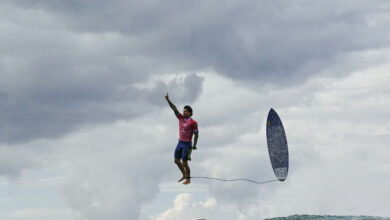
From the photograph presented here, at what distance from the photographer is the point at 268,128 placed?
25609mm

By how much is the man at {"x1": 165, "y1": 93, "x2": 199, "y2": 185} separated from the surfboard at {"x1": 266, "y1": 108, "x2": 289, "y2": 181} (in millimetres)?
4965

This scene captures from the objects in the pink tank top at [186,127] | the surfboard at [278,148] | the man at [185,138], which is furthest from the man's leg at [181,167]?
the surfboard at [278,148]

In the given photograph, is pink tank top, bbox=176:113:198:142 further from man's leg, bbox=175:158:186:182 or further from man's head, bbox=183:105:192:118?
man's leg, bbox=175:158:186:182

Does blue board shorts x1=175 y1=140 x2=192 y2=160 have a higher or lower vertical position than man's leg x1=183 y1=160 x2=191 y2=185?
higher

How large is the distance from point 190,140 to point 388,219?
29.0 ft

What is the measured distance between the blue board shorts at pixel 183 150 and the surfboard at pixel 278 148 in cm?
511

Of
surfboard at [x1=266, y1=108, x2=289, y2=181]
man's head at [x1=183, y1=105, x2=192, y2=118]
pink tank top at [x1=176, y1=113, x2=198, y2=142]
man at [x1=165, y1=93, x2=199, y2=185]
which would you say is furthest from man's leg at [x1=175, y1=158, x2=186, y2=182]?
surfboard at [x1=266, y1=108, x2=289, y2=181]

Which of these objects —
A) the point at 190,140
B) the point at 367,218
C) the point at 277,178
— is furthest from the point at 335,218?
the point at 190,140

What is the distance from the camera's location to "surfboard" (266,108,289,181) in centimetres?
2533

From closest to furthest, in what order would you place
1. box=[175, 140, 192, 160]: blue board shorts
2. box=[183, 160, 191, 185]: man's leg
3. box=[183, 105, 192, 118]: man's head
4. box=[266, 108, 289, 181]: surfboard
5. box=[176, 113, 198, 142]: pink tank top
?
box=[183, 105, 192, 118]: man's head < box=[176, 113, 198, 142]: pink tank top < box=[175, 140, 192, 160]: blue board shorts < box=[183, 160, 191, 185]: man's leg < box=[266, 108, 289, 181]: surfboard

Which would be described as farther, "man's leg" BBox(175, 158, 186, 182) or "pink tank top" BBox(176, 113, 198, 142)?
"man's leg" BBox(175, 158, 186, 182)

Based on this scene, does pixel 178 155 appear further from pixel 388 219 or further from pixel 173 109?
pixel 388 219

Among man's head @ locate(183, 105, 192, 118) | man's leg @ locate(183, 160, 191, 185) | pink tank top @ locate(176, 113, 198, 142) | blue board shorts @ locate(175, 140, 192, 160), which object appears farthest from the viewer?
man's leg @ locate(183, 160, 191, 185)

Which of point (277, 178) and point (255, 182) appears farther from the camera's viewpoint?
point (277, 178)
